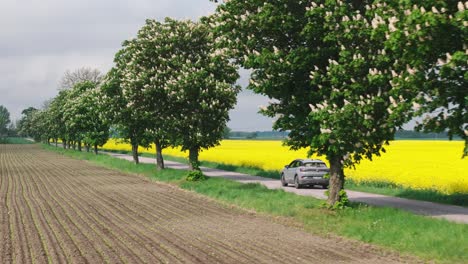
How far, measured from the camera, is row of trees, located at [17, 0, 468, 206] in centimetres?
1252

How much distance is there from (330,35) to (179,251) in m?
7.93

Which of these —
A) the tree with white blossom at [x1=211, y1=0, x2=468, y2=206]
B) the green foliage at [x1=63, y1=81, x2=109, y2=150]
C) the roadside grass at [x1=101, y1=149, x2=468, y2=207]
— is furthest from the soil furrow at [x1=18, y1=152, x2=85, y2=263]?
the green foliage at [x1=63, y1=81, x2=109, y2=150]

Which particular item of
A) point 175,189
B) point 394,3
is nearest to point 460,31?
point 394,3

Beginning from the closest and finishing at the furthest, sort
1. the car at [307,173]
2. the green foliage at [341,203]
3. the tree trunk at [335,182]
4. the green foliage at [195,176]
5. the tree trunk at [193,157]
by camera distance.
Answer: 1. the green foliage at [341,203]
2. the tree trunk at [335,182]
3. the car at [307,173]
4. the green foliage at [195,176]
5. the tree trunk at [193,157]

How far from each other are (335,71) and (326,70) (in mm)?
2315

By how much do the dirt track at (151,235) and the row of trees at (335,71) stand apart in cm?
337

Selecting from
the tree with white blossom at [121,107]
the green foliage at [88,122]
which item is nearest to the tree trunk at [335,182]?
the tree with white blossom at [121,107]

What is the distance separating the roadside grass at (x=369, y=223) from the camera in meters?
13.3

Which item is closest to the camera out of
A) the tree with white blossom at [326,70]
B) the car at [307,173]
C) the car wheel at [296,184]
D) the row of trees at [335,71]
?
the row of trees at [335,71]

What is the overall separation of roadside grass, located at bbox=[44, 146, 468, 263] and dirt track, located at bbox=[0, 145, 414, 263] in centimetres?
73

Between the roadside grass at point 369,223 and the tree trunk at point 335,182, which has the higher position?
the tree trunk at point 335,182

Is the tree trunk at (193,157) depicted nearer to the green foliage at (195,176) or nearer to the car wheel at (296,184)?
the green foliage at (195,176)

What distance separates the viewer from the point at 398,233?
49.2ft

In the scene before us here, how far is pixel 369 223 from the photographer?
16859 millimetres
